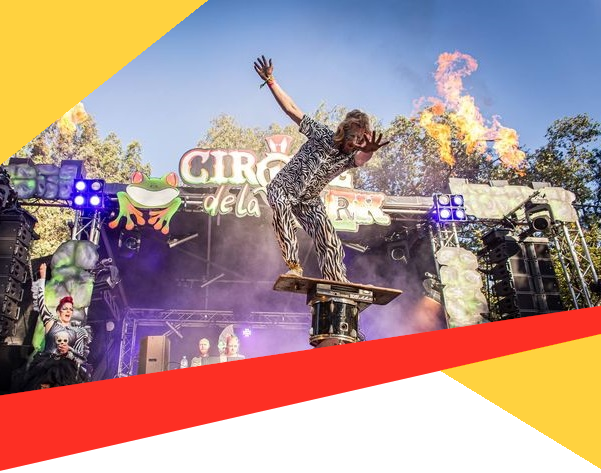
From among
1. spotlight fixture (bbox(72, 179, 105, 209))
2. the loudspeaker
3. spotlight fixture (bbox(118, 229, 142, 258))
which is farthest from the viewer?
spotlight fixture (bbox(118, 229, 142, 258))

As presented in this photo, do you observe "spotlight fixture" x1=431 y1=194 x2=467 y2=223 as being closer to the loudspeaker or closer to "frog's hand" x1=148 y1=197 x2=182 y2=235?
"frog's hand" x1=148 y1=197 x2=182 y2=235

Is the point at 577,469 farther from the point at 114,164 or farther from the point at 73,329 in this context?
the point at 114,164

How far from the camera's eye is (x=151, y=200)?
10.2 m

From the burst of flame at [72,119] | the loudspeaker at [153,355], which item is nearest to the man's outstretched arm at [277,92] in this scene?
the loudspeaker at [153,355]

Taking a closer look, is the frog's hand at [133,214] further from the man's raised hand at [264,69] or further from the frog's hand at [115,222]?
the man's raised hand at [264,69]

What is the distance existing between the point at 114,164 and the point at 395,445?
1157 inches

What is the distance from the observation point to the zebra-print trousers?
302 centimetres

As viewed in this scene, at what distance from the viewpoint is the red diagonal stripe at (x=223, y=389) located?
2068mm

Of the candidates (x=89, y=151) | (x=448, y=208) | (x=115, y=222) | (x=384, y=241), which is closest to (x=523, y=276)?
(x=448, y=208)

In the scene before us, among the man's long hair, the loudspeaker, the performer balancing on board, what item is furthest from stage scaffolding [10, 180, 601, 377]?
the man's long hair

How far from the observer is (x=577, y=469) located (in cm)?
166

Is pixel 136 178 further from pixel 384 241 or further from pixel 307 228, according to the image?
pixel 307 228

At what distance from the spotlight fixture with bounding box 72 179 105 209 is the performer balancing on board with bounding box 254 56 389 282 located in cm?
765

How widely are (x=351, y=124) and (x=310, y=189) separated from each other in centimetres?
49
